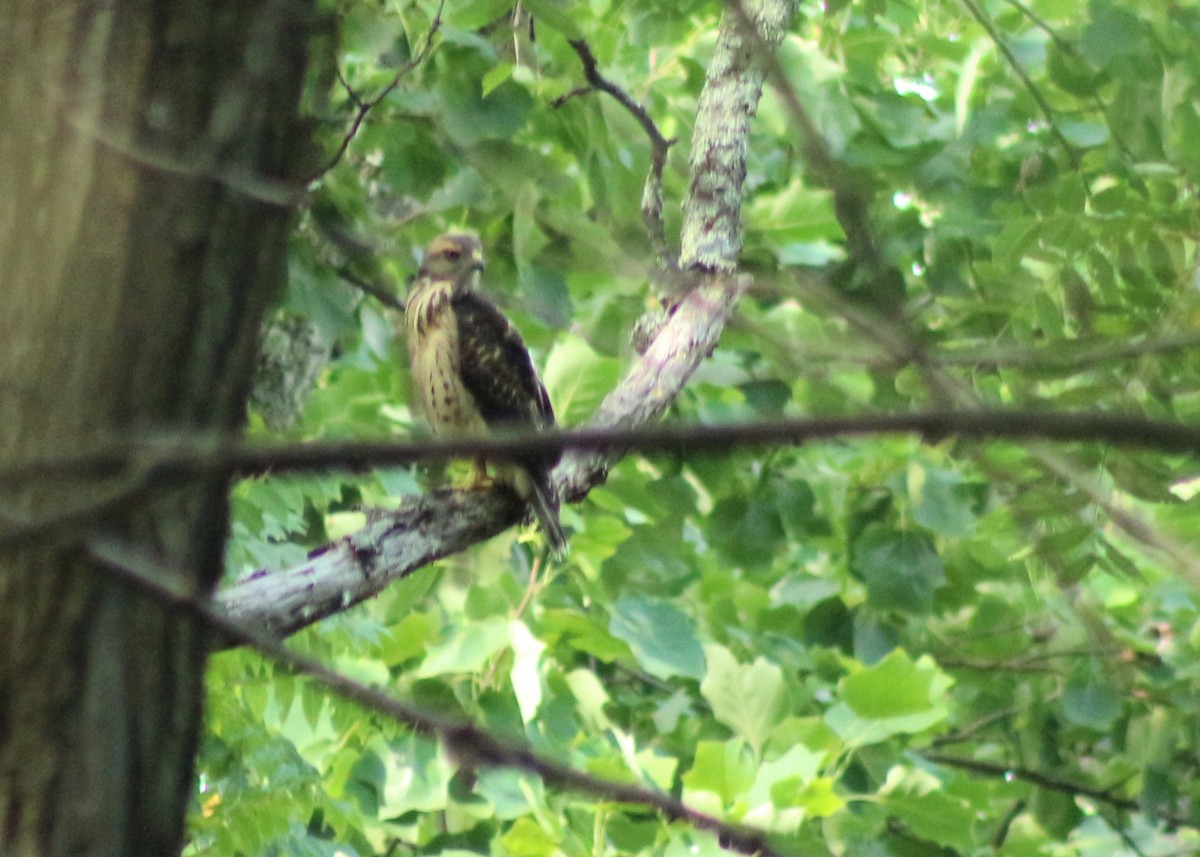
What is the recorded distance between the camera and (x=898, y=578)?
372 cm

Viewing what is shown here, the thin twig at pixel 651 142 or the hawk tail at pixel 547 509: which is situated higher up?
the thin twig at pixel 651 142

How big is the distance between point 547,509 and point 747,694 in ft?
2.21

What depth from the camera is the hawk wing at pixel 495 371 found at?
11.8 feet

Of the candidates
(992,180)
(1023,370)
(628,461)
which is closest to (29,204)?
(1023,370)

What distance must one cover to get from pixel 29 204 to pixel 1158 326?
1.99m

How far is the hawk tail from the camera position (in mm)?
2809

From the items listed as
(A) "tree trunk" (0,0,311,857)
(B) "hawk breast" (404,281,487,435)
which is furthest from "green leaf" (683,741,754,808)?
(A) "tree trunk" (0,0,311,857)

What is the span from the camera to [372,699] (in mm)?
1025

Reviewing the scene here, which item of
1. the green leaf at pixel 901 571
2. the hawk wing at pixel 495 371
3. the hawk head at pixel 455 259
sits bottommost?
the green leaf at pixel 901 571

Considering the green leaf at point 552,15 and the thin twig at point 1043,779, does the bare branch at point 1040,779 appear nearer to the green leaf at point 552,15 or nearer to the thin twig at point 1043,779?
the thin twig at point 1043,779

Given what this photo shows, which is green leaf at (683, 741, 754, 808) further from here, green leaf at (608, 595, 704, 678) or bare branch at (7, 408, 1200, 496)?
bare branch at (7, 408, 1200, 496)

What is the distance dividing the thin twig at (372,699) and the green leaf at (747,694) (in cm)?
198

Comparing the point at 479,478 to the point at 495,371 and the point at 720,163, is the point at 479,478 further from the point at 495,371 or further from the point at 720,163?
the point at 720,163

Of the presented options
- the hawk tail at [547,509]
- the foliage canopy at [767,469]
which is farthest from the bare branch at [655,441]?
the hawk tail at [547,509]
